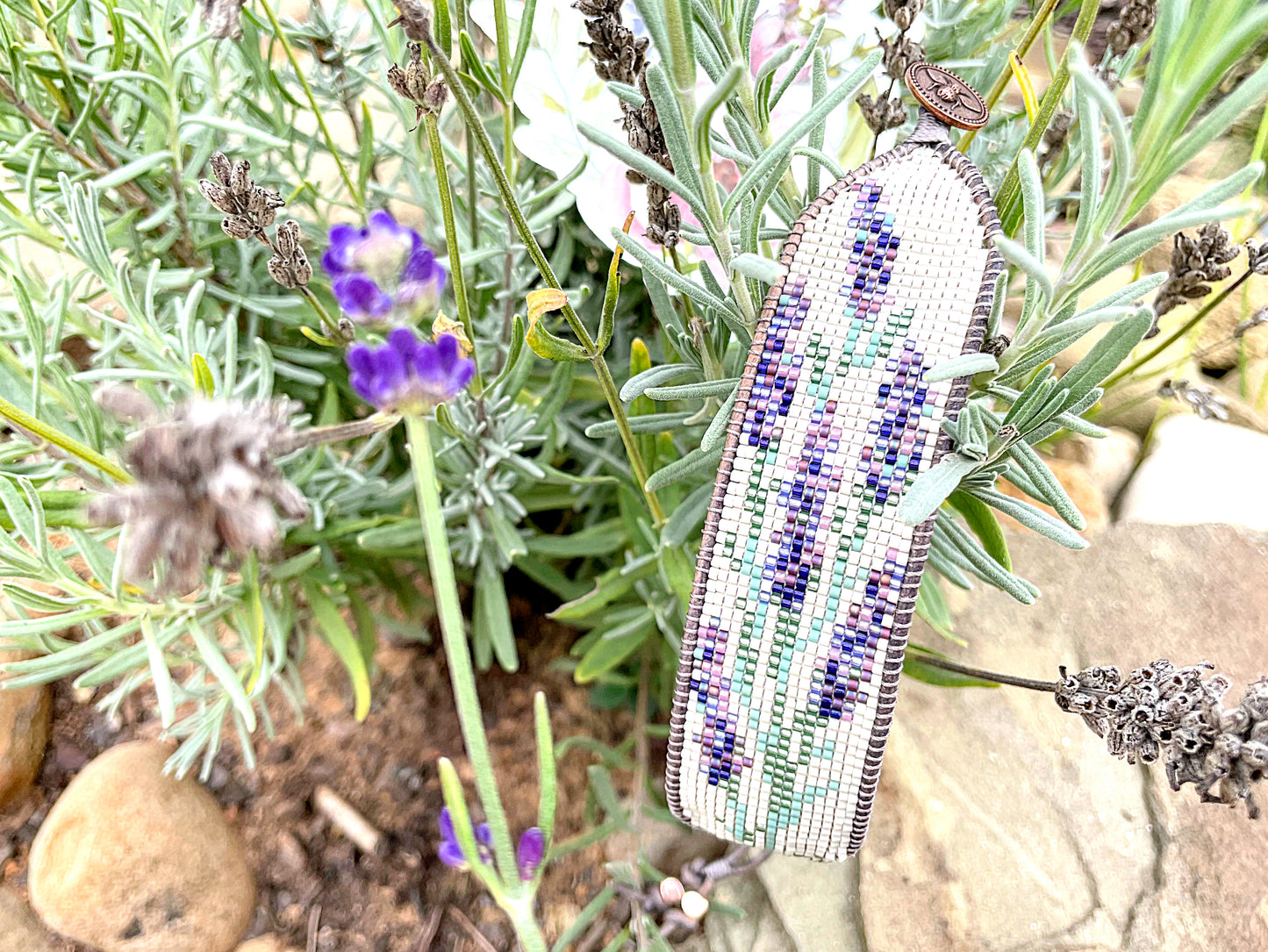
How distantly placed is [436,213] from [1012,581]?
602mm

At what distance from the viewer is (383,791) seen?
0.95m

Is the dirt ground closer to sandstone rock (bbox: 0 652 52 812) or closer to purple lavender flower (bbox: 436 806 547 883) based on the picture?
sandstone rock (bbox: 0 652 52 812)

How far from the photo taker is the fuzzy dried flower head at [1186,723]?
0.38 m

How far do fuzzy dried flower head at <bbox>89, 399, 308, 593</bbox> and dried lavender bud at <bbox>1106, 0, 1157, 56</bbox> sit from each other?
1.85 feet

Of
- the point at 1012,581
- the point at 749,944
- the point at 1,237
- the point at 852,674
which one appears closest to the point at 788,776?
the point at 852,674

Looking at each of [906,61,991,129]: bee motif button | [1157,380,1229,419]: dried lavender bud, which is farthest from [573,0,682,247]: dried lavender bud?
[1157,380,1229,419]: dried lavender bud

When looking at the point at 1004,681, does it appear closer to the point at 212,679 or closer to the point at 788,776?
the point at 788,776

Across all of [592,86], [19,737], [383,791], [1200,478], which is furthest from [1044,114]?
[19,737]

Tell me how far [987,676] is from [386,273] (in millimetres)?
479

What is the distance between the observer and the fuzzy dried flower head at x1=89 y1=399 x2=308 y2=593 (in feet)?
0.82

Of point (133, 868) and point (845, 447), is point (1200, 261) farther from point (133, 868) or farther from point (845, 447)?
point (133, 868)

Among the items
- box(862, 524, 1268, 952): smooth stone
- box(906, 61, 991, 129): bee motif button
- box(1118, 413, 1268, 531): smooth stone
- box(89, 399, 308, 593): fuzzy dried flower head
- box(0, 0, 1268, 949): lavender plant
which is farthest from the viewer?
box(1118, 413, 1268, 531): smooth stone

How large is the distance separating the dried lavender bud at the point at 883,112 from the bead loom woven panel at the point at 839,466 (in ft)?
0.28

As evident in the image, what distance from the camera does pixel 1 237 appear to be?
0.68 meters
